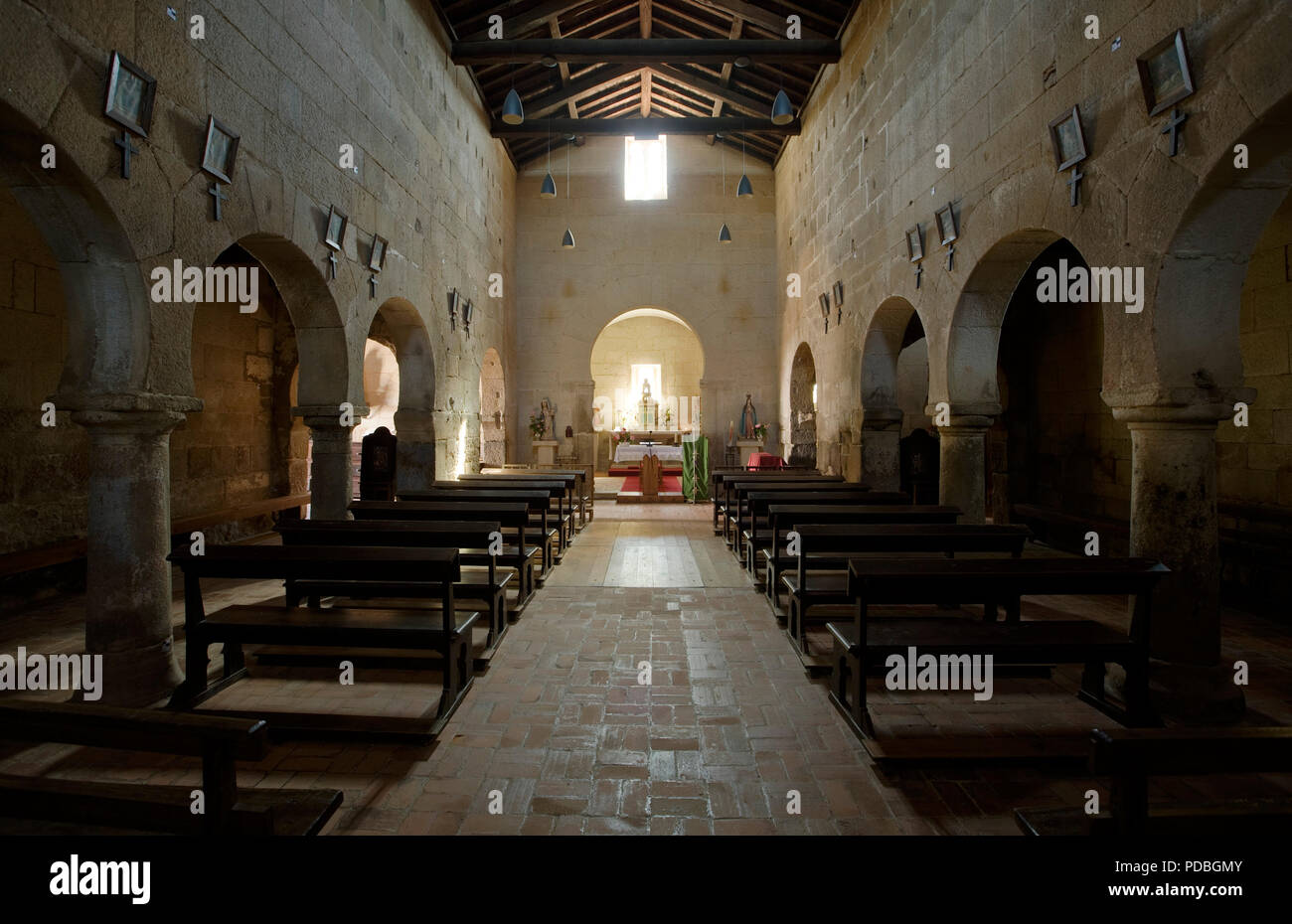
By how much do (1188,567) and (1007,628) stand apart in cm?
103

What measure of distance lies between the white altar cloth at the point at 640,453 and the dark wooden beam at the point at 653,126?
599 cm

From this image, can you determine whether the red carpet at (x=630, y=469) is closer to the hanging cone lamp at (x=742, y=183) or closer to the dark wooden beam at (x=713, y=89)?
the hanging cone lamp at (x=742, y=183)

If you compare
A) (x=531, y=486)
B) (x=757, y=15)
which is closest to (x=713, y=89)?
(x=757, y=15)

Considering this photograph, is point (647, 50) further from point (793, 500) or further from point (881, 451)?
point (793, 500)

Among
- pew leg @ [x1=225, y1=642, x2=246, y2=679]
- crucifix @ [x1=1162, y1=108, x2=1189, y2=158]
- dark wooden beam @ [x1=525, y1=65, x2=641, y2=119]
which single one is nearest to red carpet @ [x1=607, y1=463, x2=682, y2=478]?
dark wooden beam @ [x1=525, y1=65, x2=641, y2=119]

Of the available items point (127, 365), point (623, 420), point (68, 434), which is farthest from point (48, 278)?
point (623, 420)

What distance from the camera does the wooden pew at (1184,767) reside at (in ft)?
5.65

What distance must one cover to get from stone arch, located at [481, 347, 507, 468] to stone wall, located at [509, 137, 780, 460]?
88 cm

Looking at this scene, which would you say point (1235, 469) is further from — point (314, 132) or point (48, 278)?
point (48, 278)

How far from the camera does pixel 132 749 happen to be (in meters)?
1.77

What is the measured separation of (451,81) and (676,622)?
851cm

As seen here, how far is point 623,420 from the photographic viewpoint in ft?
64.2

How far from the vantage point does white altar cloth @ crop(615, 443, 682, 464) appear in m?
14.4

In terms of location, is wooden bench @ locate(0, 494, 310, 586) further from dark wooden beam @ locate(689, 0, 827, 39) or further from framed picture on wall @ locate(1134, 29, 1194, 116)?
dark wooden beam @ locate(689, 0, 827, 39)
